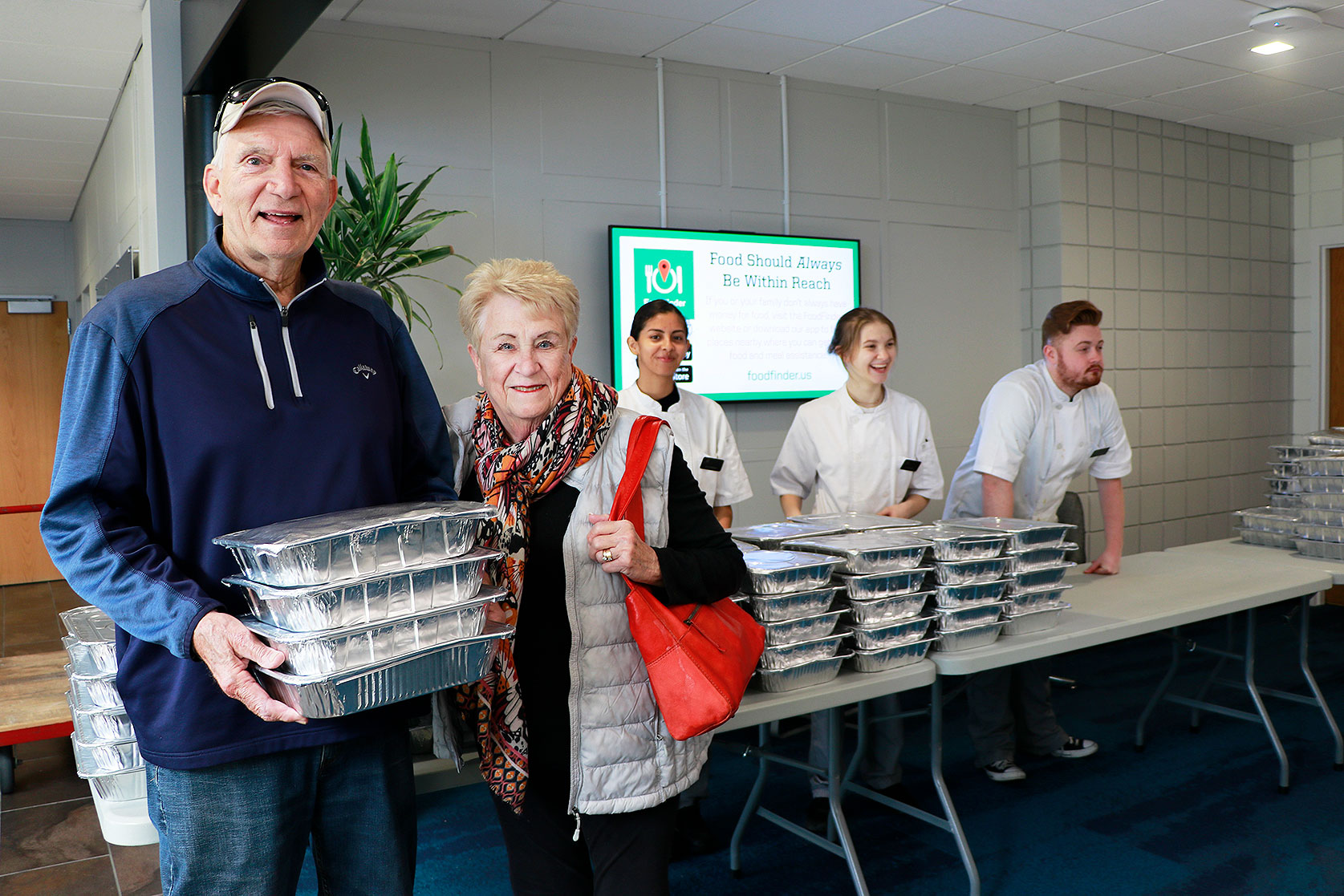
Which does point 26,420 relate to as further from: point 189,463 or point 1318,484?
point 1318,484

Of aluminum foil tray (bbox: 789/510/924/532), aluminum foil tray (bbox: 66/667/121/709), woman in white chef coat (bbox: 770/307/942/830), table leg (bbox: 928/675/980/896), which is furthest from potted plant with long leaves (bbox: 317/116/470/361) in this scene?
table leg (bbox: 928/675/980/896)

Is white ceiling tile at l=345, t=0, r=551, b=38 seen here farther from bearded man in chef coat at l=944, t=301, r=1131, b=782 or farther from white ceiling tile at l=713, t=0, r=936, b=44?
bearded man in chef coat at l=944, t=301, r=1131, b=782

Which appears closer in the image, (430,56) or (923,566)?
(923,566)

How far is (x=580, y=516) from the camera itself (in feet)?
4.87

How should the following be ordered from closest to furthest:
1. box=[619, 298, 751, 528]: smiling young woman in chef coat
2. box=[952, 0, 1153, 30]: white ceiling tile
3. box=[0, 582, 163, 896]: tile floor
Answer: box=[0, 582, 163, 896]: tile floor < box=[619, 298, 751, 528]: smiling young woman in chef coat < box=[952, 0, 1153, 30]: white ceiling tile

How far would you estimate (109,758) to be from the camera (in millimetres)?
1877

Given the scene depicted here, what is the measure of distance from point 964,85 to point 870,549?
3.89 meters

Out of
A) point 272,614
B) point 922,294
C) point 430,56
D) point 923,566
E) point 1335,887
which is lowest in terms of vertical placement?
point 1335,887

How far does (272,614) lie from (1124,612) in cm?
247

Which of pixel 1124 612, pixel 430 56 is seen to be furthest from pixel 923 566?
pixel 430 56

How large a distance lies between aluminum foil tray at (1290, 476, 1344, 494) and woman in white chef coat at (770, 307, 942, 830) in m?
1.49

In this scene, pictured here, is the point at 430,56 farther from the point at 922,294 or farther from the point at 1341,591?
the point at 1341,591

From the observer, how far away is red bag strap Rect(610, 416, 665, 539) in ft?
4.89

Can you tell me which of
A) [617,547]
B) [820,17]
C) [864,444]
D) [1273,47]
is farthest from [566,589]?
[1273,47]
